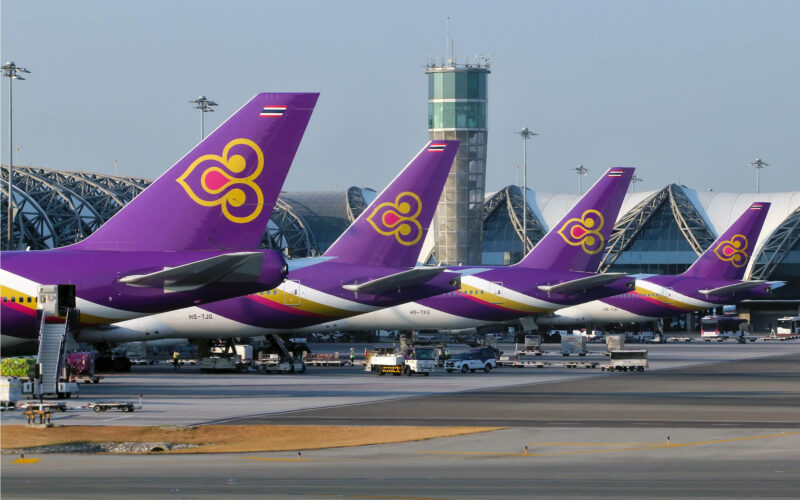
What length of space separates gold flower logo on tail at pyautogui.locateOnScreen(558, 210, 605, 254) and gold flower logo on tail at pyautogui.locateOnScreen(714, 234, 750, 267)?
28244mm

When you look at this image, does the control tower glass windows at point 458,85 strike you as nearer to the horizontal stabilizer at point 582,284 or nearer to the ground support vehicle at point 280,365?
the horizontal stabilizer at point 582,284

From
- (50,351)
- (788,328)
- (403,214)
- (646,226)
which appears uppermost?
(646,226)

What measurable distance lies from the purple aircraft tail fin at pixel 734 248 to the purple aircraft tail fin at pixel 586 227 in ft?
88.2

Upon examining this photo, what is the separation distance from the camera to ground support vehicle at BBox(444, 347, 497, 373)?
62625 mm

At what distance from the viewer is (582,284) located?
6831cm

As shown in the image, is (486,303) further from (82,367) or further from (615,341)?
(82,367)

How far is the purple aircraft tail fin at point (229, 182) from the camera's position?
39.9 m

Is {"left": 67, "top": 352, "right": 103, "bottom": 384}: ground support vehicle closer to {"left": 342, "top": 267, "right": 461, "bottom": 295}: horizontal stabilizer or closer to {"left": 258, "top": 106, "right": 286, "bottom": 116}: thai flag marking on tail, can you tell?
{"left": 342, "top": 267, "right": 461, "bottom": 295}: horizontal stabilizer

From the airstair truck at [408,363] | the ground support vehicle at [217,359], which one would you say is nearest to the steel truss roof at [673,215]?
the airstair truck at [408,363]

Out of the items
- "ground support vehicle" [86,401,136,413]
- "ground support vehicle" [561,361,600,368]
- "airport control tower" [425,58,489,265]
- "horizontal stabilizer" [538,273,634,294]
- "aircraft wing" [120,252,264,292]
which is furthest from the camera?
"airport control tower" [425,58,489,265]

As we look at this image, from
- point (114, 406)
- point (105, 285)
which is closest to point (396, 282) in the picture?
point (105, 285)

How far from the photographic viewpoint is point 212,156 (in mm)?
39969

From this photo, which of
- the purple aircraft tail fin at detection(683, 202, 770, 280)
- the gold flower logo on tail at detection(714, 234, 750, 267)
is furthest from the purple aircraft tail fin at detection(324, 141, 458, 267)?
the gold flower logo on tail at detection(714, 234, 750, 267)

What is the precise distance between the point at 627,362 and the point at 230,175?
32112mm
